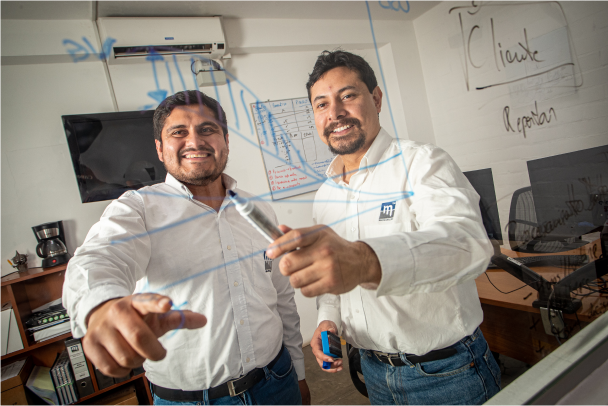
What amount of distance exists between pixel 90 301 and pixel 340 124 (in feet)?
1.21

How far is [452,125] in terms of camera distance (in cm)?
51

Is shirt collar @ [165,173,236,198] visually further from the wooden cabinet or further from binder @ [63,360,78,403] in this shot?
binder @ [63,360,78,403]

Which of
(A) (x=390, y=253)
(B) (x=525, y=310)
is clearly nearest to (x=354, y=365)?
(B) (x=525, y=310)

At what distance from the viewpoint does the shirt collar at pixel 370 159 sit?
45 cm

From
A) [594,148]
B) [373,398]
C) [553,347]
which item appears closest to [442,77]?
[594,148]

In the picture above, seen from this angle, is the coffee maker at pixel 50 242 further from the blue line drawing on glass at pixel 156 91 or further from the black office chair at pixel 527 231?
the black office chair at pixel 527 231

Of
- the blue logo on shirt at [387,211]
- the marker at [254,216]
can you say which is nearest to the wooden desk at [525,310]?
the blue logo on shirt at [387,211]

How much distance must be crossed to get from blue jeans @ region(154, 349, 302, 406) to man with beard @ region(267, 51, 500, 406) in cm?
14

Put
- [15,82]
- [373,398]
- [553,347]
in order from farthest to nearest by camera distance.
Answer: [373,398] → [553,347] → [15,82]

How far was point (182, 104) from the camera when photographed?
14.7 inches

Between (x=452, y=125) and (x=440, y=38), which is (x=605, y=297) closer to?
(x=452, y=125)

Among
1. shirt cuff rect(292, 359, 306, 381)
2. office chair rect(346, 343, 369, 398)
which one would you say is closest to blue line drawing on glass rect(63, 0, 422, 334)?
shirt cuff rect(292, 359, 306, 381)

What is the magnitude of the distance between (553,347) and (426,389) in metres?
0.27

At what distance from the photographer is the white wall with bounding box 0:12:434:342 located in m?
0.33
